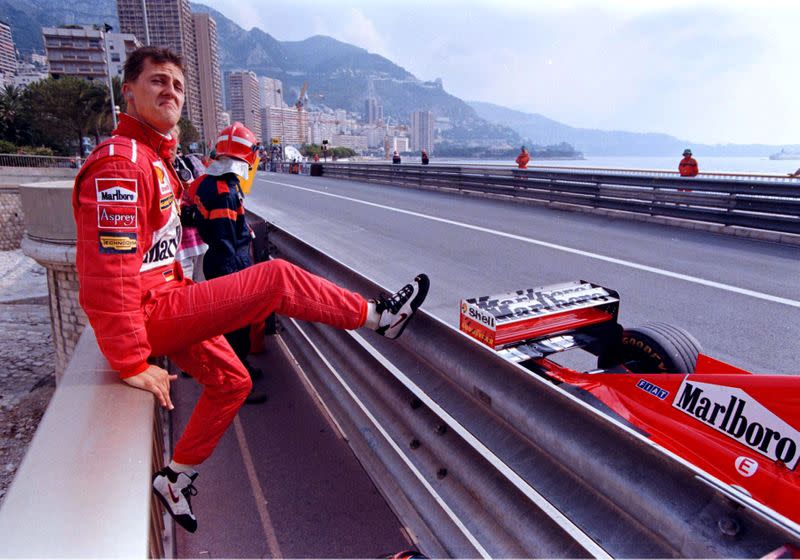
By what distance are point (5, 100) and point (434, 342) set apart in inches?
2891

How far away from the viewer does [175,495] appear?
230 cm

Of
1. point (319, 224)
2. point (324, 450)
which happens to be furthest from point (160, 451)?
point (319, 224)

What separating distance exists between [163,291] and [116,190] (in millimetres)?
495

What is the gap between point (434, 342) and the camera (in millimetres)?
2244

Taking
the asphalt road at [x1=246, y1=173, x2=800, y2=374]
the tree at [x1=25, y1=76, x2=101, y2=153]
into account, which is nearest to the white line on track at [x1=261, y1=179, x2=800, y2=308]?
the asphalt road at [x1=246, y1=173, x2=800, y2=374]

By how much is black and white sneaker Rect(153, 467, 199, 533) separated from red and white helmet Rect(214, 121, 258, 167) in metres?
2.58

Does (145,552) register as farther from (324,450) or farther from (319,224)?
(319,224)

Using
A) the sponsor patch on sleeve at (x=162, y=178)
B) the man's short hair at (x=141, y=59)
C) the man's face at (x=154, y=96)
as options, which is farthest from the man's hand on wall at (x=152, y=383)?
the man's short hair at (x=141, y=59)

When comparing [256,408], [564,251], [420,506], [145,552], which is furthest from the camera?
[564,251]

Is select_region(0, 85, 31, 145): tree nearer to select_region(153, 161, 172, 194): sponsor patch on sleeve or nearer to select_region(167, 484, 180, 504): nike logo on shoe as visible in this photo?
select_region(153, 161, 172, 194): sponsor patch on sleeve

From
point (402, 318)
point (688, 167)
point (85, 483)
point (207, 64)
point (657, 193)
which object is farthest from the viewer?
point (207, 64)

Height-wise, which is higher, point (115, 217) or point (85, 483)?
point (115, 217)

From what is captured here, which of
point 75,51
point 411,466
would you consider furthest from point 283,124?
point 411,466

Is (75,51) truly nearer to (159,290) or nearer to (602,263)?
(602,263)
